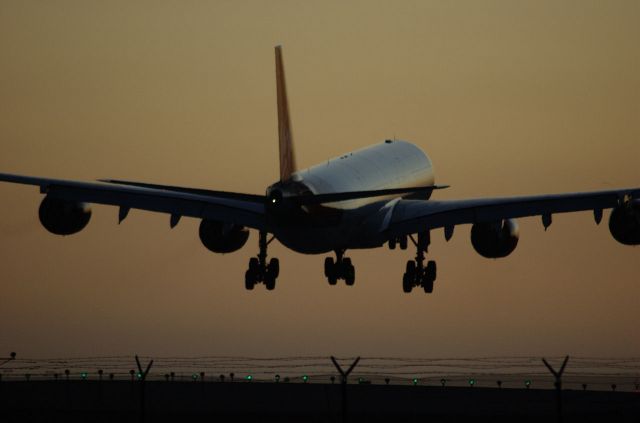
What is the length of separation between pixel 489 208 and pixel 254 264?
11.5m

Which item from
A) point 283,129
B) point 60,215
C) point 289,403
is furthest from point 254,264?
point 289,403

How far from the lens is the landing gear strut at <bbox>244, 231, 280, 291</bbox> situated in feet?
288

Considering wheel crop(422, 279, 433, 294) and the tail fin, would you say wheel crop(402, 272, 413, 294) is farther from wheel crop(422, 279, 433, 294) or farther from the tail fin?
the tail fin

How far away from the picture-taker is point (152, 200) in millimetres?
88000

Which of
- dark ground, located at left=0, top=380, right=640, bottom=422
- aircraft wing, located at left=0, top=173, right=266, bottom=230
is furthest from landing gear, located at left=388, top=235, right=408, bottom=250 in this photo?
dark ground, located at left=0, top=380, right=640, bottom=422

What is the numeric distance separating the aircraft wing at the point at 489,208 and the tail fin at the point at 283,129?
822cm

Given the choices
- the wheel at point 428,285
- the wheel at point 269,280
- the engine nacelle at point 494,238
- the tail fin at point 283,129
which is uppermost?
the tail fin at point 283,129

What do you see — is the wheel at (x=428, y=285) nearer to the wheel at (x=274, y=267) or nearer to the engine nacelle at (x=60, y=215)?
the wheel at (x=274, y=267)

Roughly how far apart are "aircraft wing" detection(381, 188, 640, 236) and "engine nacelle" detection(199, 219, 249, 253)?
7702 mm

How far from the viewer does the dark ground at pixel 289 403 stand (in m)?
66.6

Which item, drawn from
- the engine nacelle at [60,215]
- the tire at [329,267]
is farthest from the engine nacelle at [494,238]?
the engine nacelle at [60,215]

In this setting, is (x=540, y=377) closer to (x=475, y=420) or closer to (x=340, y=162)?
(x=475, y=420)

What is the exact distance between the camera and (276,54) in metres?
85.9

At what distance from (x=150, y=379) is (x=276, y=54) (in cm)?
1743
